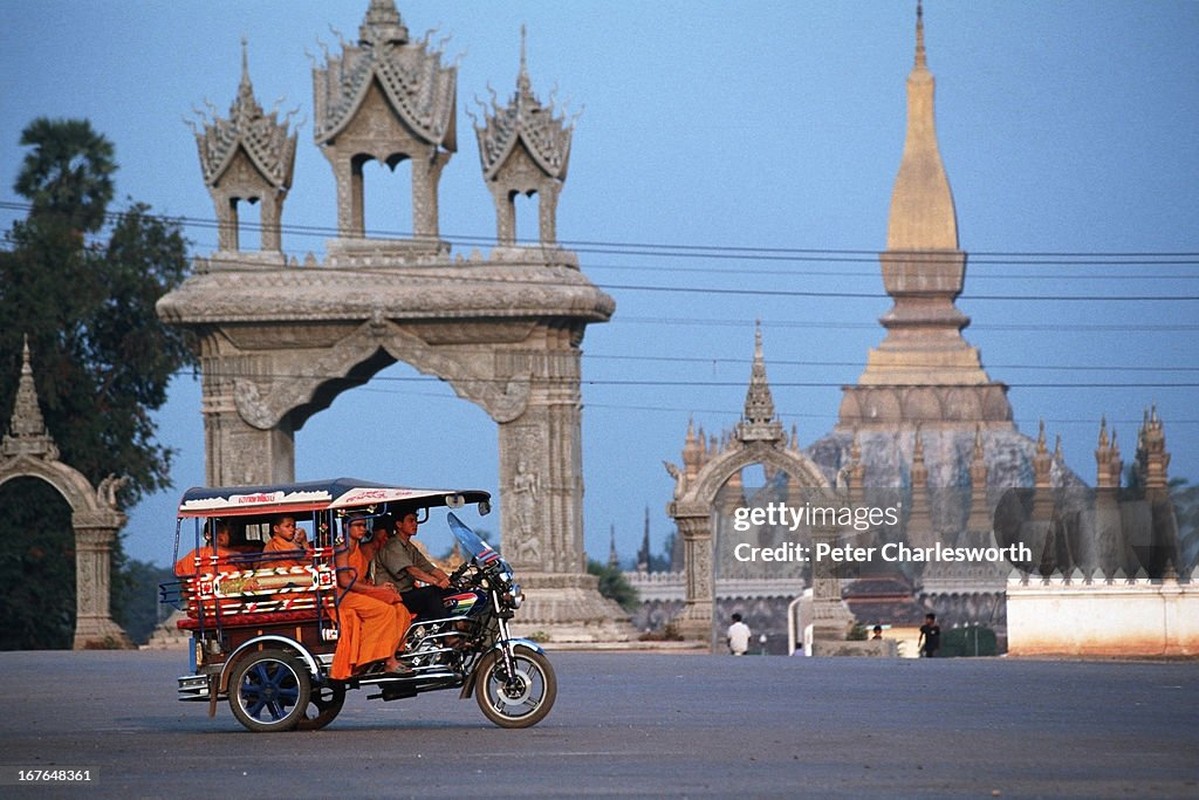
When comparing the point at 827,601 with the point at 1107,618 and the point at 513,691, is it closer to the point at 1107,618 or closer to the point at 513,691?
the point at 1107,618

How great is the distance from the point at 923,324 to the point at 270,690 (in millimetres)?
90528

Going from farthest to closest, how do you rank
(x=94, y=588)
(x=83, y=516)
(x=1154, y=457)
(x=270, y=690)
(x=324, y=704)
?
1. (x=1154, y=457)
2. (x=94, y=588)
3. (x=83, y=516)
4. (x=324, y=704)
5. (x=270, y=690)

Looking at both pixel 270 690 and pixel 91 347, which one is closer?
pixel 270 690

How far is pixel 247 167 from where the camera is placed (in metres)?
39.4

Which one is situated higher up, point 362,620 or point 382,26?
point 382,26

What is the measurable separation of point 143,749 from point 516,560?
22.0 metres

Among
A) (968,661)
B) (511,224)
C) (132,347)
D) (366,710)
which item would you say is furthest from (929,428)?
(366,710)

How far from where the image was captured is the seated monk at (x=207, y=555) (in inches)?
677

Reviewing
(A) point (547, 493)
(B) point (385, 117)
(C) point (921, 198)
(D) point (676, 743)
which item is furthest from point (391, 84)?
(C) point (921, 198)

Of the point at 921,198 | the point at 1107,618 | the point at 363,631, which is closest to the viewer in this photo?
the point at 363,631

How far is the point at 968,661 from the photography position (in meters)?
30.0

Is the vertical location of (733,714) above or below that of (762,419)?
below

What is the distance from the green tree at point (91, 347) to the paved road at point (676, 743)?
23508 mm

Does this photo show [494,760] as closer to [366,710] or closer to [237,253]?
[366,710]
